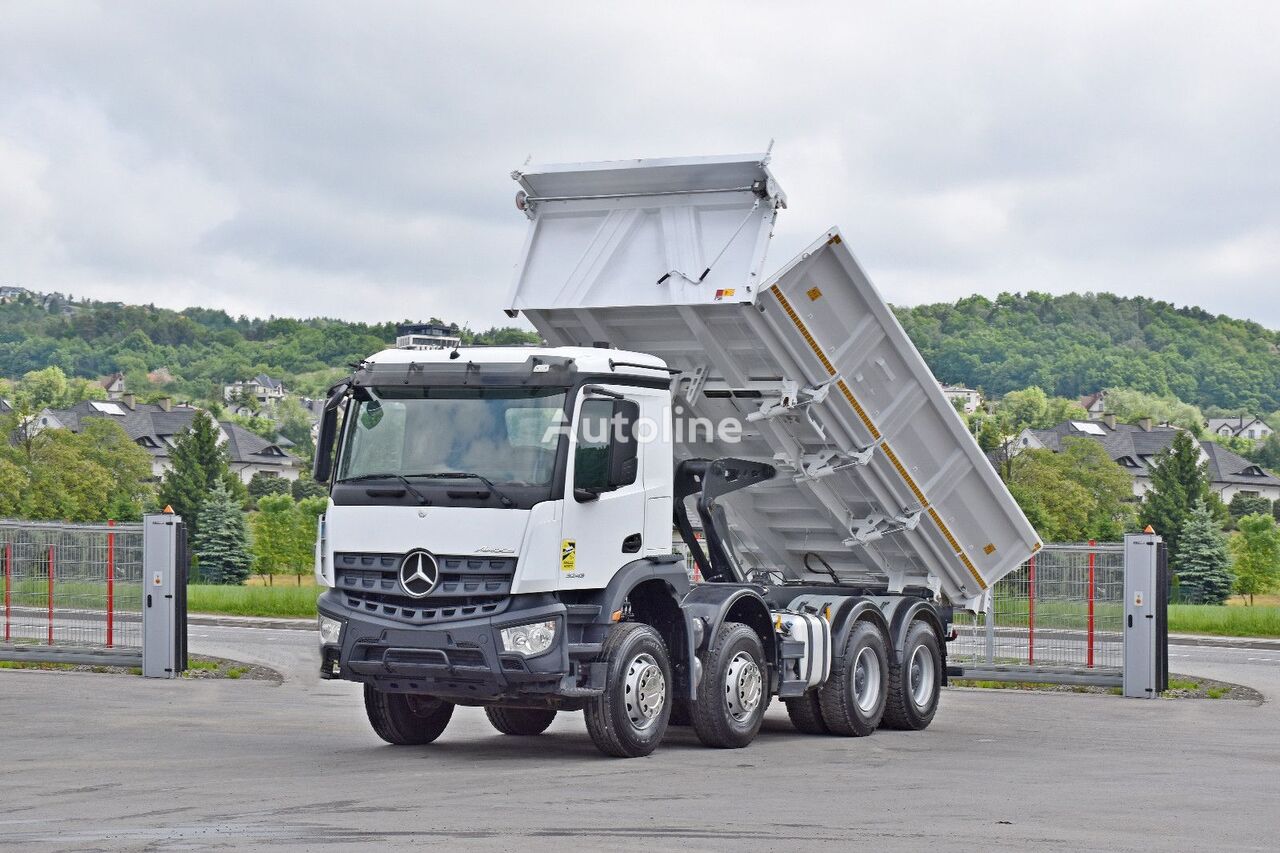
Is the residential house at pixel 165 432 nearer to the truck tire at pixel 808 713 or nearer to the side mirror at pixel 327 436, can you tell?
the truck tire at pixel 808 713

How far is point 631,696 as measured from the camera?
11523 millimetres

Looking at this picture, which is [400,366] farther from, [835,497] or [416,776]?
[835,497]

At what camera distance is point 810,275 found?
502 inches

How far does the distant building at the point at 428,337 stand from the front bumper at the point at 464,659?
79.1 inches

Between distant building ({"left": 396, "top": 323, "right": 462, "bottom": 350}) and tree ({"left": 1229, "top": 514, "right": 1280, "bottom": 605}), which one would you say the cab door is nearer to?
distant building ({"left": 396, "top": 323, "right": 462, "bottom": 350})

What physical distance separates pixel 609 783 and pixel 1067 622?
1091 cm

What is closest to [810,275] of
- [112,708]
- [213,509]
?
[112,708]

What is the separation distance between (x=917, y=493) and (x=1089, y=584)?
244 inches

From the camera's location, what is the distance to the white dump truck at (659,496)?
Result: 1105cm

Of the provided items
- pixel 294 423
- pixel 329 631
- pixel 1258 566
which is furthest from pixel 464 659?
pixel 294 423

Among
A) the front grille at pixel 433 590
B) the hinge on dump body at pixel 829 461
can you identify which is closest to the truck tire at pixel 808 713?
the hinge on dump body at pixel 829 461

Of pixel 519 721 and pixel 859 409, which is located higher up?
pixel 859 409

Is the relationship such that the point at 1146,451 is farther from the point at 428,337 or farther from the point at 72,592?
the point at 428,337

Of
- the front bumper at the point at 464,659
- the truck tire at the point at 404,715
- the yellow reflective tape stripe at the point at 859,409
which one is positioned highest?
the yellow reflective tape stripe at the point at 859,409
